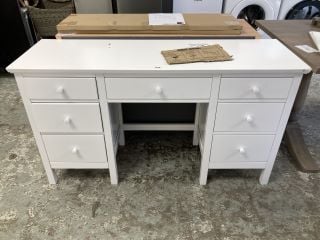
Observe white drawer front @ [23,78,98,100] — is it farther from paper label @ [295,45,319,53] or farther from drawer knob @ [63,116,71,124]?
paper label @ [295,45,319,53]

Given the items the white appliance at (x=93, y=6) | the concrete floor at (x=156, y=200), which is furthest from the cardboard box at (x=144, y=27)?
the white appliance at (x=93, y=6)

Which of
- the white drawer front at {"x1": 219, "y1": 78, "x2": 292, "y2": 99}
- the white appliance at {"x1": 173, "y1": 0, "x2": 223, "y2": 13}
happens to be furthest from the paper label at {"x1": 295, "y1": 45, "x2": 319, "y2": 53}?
the white appliance at {"x1": 173, "y1": 0, "x2": 223, "y2": 13}


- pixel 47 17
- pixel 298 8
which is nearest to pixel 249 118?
pixel 298 8

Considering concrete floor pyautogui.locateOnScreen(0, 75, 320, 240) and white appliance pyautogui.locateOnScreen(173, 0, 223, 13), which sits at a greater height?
white appliance pyautogui.locateOnScreen(173, 0, 223, 13)

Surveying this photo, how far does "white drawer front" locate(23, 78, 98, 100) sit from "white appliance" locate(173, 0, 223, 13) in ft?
6.60

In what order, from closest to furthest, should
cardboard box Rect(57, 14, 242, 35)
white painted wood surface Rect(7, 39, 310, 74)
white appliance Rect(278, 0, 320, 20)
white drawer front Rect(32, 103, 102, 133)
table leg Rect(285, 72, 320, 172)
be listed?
white painted wood surface Rect(7, 39, 310, 74)
white drawer front Rect(32, 103, 102, 133)
cardboard box Rect(57, 14, 242, 35)
table leg Rect(285, 72, 320, 172)
white appliance Rect(278, 0, 320, 20)

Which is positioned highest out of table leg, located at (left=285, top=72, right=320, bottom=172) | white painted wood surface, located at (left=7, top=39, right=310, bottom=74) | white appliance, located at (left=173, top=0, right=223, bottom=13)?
white painted wood surface, located at (left=7, top=39, right=310, bottom=74)

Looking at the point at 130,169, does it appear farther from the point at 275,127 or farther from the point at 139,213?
the point at 275,127

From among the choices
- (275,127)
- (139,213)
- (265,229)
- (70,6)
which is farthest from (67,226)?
(70,6)

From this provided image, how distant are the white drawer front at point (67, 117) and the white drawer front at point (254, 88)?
60cm

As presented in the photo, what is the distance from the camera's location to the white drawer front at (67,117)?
Answer: 117cm

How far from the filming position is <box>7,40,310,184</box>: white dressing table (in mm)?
1085

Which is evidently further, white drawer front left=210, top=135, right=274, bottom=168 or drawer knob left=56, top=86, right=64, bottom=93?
white drawer front left=210, top=135, right=274, bottom=168

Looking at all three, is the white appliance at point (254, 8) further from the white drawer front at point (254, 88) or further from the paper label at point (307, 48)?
the white drawer front at point (254, 88)
